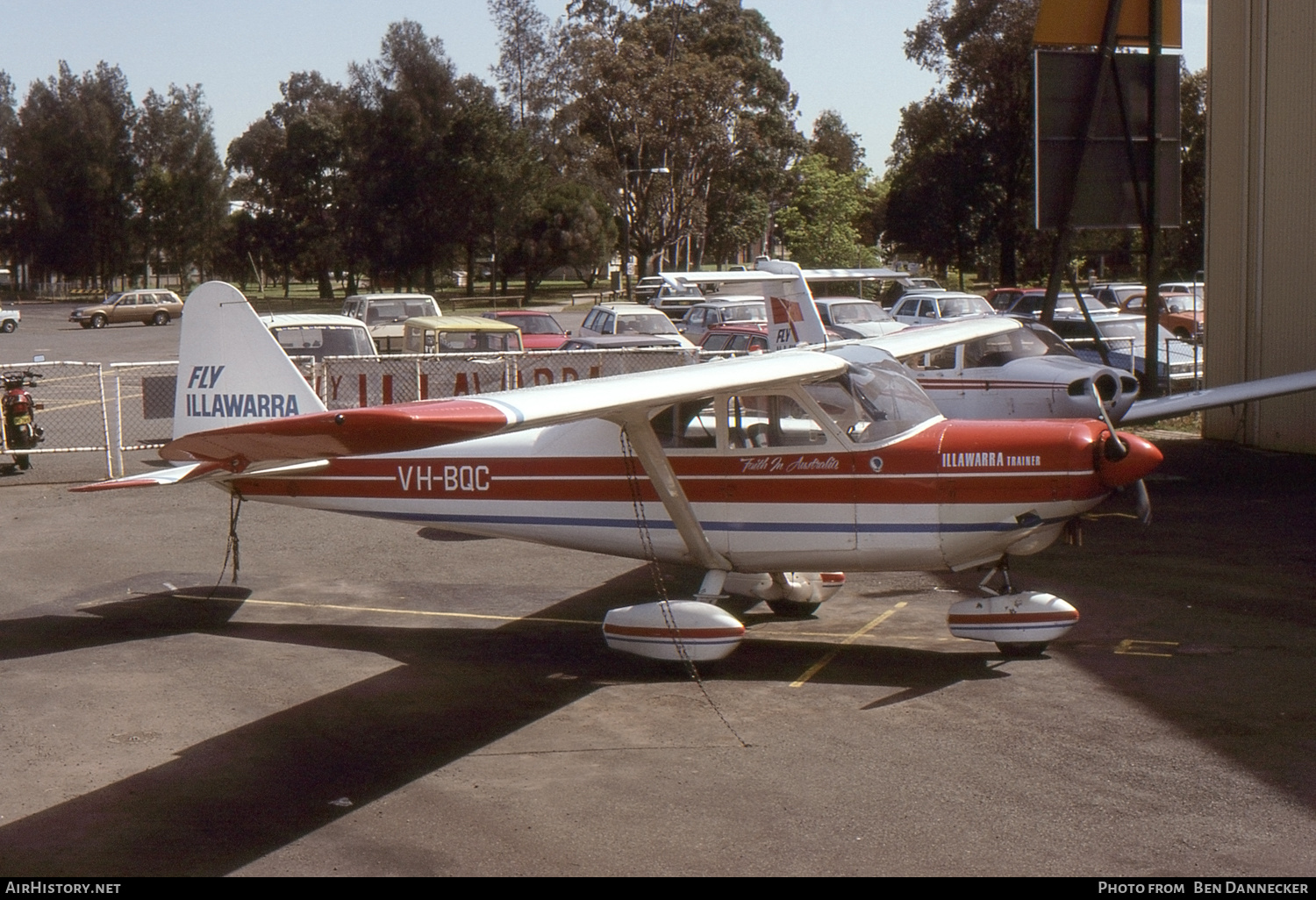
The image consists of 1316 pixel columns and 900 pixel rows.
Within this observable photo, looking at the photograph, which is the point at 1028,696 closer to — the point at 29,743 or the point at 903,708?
the point at 903,708

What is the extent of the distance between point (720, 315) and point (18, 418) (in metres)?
16.7

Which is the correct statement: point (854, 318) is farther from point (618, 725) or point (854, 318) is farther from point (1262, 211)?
point (618, 725)

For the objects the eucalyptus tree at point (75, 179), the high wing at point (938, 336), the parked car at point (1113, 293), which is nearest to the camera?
the high wing at point (938, 336)

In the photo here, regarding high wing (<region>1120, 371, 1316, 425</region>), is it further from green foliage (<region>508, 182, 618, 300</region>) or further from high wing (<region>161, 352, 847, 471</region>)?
green foliage (<region>508, 182, 618, 300</region>)

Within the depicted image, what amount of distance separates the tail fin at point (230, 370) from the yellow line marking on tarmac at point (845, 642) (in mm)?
4255

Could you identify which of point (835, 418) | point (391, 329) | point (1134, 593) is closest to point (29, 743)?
point (835, 418)

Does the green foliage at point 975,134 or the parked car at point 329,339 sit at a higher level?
the green foliage at point 975,134

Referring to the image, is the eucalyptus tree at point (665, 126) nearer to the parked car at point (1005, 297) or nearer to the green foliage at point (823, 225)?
the green foliage at point (823, 225)

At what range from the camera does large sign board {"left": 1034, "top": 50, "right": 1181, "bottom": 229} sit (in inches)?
701

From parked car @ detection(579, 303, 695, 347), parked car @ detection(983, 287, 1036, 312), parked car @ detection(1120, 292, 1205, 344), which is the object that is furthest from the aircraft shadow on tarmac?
parked car @ detection(983, 287, 1036, 312)

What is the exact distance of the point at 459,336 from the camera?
74.8ft

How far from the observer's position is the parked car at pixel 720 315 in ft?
99.7

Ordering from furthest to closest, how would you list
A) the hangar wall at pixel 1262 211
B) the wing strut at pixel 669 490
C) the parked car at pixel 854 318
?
1. the parked car at pixel 854 318
2. the hangar wall at pixel 1262 211
3. the wing strut at pixel 669 490

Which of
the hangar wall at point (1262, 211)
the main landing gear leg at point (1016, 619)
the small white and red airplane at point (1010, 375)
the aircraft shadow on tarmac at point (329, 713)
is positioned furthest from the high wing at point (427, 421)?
the hangar wall at point (1262, 211)
